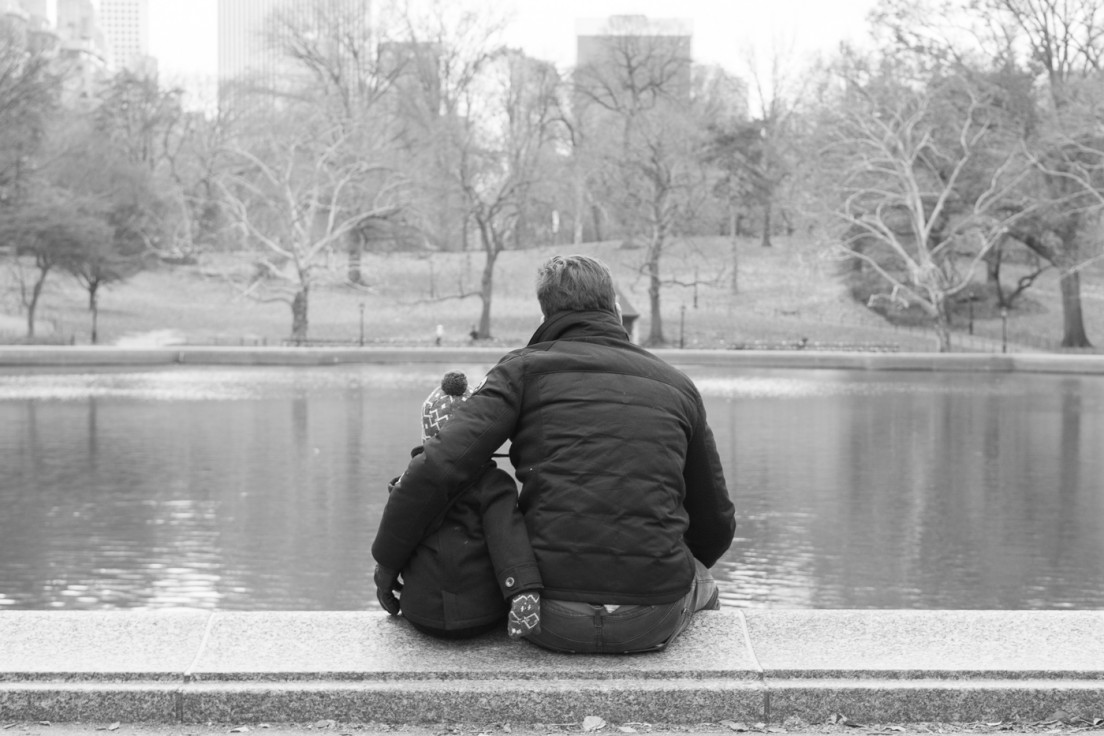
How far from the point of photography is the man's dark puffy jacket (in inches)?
166

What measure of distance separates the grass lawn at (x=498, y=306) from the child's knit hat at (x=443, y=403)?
38714 millimetres

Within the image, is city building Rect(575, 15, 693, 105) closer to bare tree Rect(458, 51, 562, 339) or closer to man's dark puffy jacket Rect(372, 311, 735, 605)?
bare tree Rect(458, 51, 562, 339)

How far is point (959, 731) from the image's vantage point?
415cm

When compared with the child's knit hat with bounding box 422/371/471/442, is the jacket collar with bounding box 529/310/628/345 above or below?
above

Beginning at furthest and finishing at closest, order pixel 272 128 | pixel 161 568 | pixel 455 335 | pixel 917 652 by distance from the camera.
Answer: pixel 272 128 → pixel 455 335 → pixel 161 568 → pixel 917 652

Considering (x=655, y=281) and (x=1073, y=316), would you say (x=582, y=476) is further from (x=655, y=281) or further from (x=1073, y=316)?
(x=1073, y=316)

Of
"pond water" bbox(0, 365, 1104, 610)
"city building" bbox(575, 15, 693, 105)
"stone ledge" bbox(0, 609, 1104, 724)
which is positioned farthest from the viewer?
"city building" bbox(575, 15, 693, 105)

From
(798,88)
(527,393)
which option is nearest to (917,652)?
(527,393)

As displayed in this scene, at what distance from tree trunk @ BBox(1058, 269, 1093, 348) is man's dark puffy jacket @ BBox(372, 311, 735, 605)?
43.4m

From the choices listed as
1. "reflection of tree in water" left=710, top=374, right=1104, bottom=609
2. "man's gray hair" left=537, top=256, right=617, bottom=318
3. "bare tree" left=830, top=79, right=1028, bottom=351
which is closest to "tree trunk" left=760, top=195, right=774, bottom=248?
"bare tree" left=830, top=79, right=1028, bottom=351

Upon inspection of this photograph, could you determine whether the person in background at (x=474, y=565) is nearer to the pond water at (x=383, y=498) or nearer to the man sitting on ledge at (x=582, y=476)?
the man sitting on ledge at (x=582, y=476)

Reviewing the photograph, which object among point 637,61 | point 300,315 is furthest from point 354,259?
A: point 637,61

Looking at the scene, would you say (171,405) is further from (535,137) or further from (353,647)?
(535,137)

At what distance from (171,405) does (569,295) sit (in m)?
20.9
